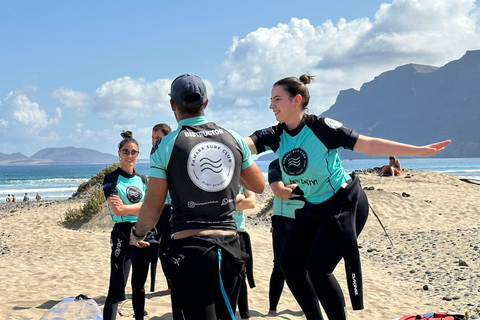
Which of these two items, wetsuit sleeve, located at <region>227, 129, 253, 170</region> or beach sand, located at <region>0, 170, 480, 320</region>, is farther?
beach sand, located at <region>0, 170, 480, 320</region>

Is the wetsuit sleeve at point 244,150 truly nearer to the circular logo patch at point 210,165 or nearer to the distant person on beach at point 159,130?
the circular logo patch at point 210,165

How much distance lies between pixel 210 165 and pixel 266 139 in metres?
1.46

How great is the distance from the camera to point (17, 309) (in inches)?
260

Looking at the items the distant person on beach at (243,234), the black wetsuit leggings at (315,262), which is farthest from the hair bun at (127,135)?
the black wetsuit leggings at (315,262)

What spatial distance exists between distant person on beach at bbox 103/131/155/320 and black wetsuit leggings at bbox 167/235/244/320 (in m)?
2.06

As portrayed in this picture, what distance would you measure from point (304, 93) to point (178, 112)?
1.56m

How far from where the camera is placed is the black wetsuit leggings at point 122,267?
4.71 meters

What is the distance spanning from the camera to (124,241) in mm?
4762

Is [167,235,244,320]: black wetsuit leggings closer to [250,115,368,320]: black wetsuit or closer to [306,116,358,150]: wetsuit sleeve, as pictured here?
[250,115,368,320]: black wetsuit

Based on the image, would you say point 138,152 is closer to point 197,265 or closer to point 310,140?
point 310,140

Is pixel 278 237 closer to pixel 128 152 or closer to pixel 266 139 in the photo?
pixel 266 139

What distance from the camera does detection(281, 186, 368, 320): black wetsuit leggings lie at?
3904 mm

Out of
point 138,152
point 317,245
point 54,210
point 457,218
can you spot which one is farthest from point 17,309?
point 54,210

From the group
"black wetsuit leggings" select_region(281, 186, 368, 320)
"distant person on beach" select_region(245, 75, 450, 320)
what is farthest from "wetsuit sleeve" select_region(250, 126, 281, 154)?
"black wetsuit leggings" select_region(281, 186, 368, 320)
